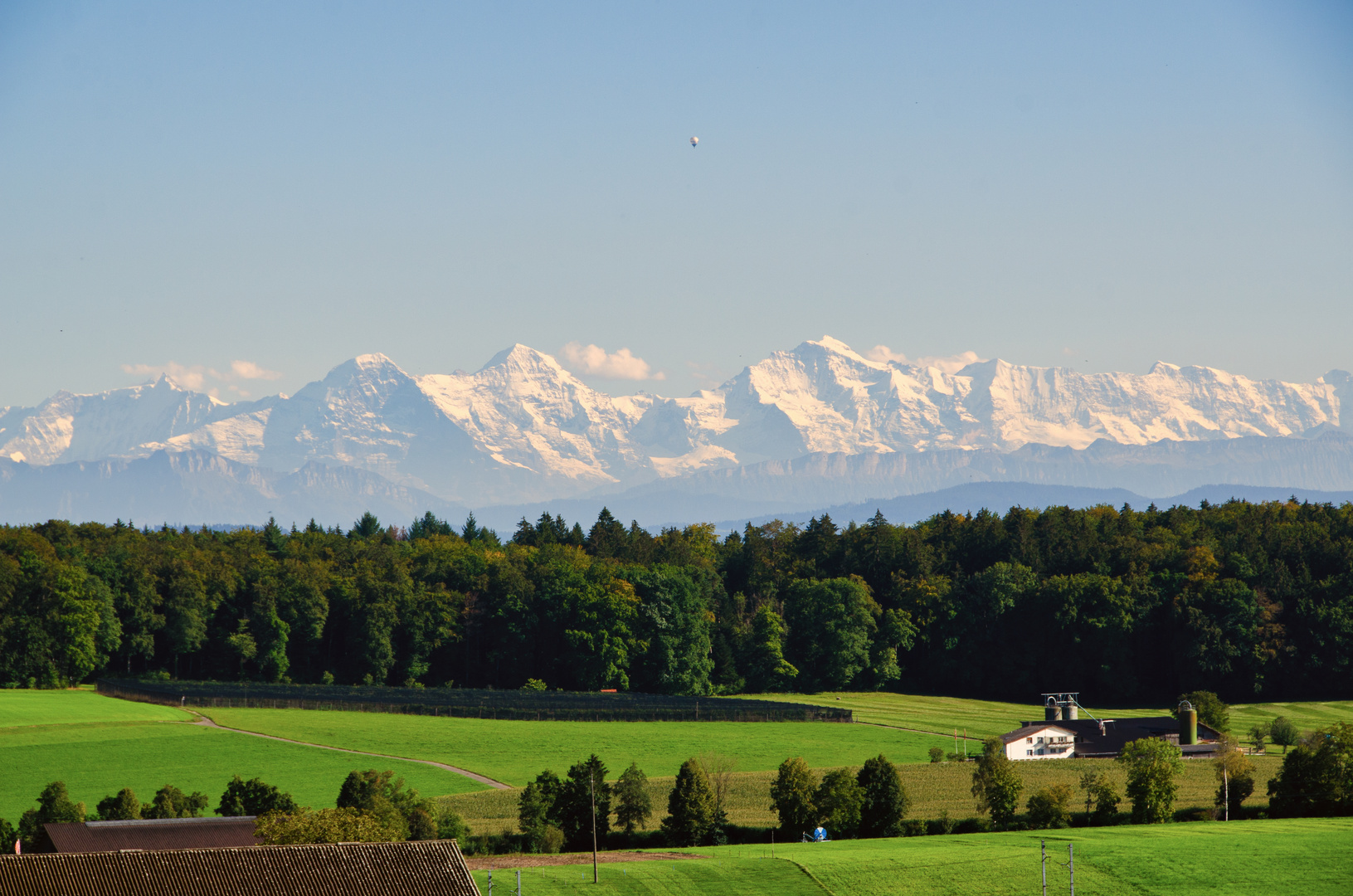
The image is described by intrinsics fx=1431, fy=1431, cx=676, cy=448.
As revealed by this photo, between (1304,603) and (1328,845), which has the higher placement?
(1304,603)

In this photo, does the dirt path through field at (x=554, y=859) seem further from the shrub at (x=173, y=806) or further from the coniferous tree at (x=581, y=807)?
the shrub at (x=173, y=806)

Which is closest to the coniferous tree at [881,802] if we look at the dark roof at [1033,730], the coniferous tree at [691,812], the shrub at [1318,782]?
the coniferous tree at [691,812]

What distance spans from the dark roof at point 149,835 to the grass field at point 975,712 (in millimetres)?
58202

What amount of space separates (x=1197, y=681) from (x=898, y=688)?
26.3 metres

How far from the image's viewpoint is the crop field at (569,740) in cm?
8388

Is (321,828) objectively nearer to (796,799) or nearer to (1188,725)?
(796,799)

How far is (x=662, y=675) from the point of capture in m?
127

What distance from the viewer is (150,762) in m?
79.7

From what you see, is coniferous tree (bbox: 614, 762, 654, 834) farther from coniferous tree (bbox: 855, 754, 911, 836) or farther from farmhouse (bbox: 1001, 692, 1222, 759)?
farmhouse (bbox: 1001, 692, 1222, 759)

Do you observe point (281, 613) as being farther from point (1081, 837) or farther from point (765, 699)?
point (1081, 837)

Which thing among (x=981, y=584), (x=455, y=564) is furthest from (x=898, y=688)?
(x=455, y=564)

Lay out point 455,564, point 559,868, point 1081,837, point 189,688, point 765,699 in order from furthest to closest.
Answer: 1. point 455,564
2. point 765,699
3. point 189,688
4. point 1081,837
5. point 559,868

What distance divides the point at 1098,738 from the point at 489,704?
147 ft

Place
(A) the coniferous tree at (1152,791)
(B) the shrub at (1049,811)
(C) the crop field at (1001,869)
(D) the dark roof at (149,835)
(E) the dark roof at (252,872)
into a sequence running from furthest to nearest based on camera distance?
1. (A) the coniferous tree at (1152,791)
2. (B) the shrub at (1049,811)
3. (C) the crop field at (1001,869)
4. (D) the dark roof at (149,835)
5. (E) the dark roof at (252,872)
